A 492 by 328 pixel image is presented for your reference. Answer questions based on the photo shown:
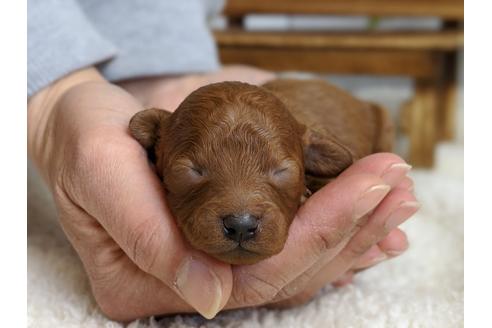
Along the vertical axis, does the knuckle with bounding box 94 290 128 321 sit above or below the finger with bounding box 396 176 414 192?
below

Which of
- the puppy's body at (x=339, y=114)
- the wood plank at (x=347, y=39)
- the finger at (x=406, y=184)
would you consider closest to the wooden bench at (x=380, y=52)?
the wood plank at (x=347, y=39)

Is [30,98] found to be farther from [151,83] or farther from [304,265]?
[304,265]

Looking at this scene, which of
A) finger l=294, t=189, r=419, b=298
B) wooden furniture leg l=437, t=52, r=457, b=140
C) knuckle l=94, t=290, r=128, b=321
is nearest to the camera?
finger l=294, t=189, r=419, b=298

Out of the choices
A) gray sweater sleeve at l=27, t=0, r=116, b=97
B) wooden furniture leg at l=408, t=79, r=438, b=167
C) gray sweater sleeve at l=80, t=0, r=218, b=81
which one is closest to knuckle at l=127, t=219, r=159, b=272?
gray sweater sleeve at l=27, t=0, r=116, b=97

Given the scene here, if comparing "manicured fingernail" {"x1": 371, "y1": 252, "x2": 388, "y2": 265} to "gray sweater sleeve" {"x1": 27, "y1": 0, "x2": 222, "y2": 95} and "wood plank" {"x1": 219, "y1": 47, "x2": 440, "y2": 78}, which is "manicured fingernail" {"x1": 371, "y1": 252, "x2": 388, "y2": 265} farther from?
"wood plank" {"x1": 219, "y1": 47, "x2": 440, "y2": 78}

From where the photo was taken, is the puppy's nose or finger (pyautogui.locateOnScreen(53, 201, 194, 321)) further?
finger (pyautogui.locateOnScreen(53, 201, 194, 321))

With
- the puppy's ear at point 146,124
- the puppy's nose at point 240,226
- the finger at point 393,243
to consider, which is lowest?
the finger at point 393,243

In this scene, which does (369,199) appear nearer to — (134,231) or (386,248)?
(386,248)

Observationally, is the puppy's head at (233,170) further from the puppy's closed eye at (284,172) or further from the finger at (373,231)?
the finger at (373,231)
